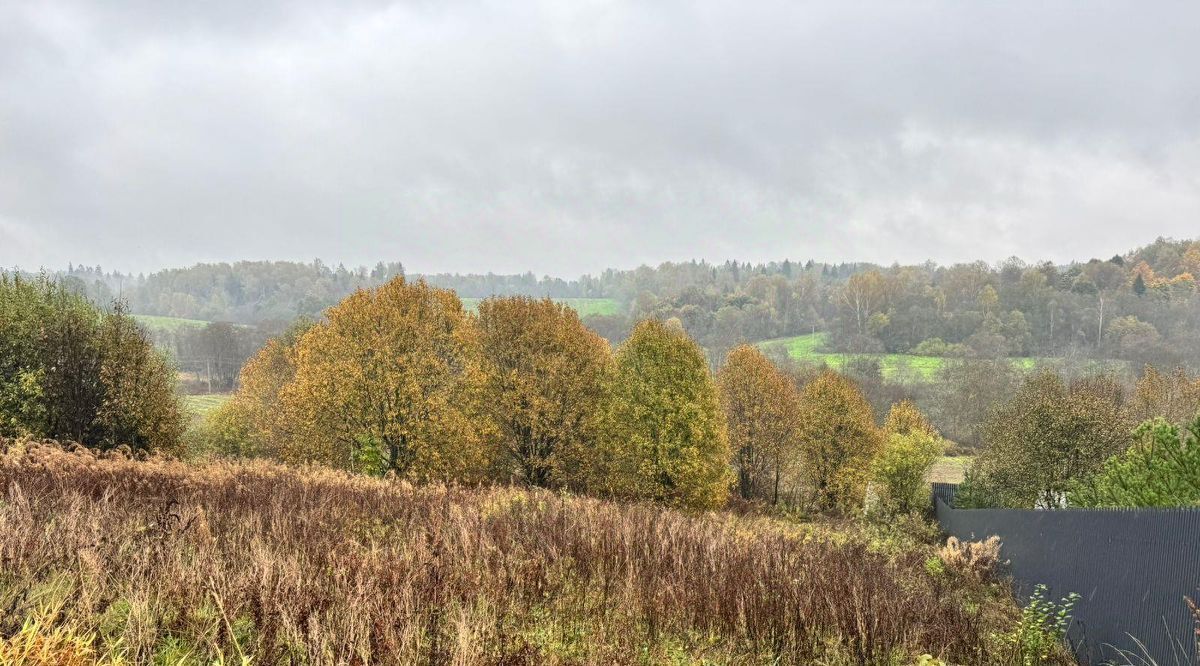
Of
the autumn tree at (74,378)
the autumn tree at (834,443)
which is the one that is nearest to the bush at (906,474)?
the autumn tree at (834,443)

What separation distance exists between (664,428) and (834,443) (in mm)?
15548

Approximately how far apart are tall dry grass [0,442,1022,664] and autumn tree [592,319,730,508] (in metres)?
17.4

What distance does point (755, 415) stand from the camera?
3762 cm

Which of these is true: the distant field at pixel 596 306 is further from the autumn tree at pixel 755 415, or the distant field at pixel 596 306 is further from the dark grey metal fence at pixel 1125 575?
the dark grey metal fence at pixel 1125 575

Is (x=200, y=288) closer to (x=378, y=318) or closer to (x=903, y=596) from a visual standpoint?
(x=378, y=318)

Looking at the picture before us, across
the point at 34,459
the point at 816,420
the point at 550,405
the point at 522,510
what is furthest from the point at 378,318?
the point at 816,420

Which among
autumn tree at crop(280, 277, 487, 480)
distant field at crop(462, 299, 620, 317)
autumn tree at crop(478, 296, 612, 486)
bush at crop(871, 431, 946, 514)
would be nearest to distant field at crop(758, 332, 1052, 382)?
bush at crop(871, 431, 946, 514)

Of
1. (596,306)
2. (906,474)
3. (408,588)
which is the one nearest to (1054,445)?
(906,474)

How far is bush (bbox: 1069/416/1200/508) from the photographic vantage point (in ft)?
37.5

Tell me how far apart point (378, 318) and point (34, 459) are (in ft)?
48.8

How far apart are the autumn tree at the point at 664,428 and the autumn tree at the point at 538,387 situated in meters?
1.24

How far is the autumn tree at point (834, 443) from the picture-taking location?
121ft

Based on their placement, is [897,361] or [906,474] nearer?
[906,474]

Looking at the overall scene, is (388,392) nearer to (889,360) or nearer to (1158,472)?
(1158,472)
